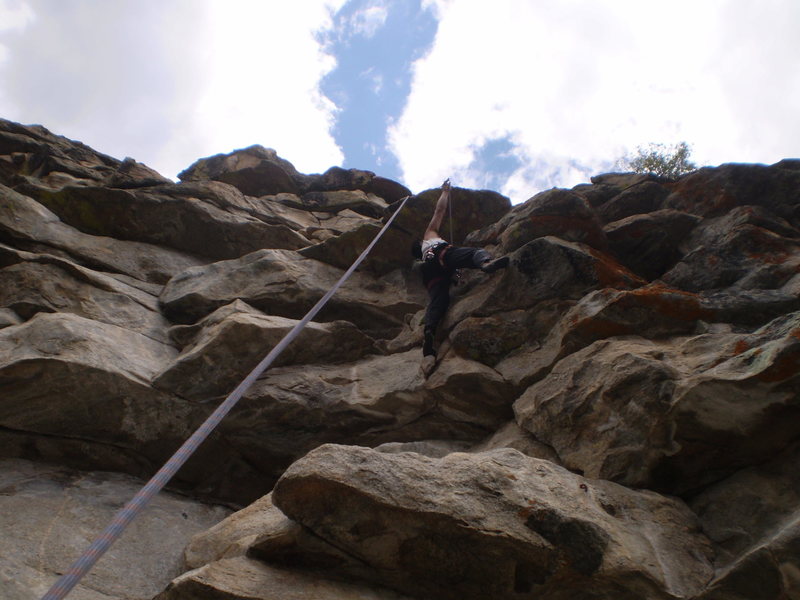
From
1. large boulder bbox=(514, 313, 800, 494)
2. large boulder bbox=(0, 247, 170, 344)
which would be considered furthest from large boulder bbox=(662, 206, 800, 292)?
large boulder bbox=(0, 247, 170, 344)

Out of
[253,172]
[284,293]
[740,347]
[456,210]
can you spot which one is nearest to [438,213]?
[456,210]

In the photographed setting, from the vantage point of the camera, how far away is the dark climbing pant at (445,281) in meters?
7.24

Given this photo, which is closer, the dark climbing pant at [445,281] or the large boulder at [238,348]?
the large boulder at [238,348]

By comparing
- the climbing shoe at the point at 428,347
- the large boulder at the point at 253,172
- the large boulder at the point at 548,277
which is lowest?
the climbing shoe at the point at 428,347

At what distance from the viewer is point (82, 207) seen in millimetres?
9617

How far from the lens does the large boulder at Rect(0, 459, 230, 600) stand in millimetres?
3900

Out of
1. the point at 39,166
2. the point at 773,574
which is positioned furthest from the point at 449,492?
the point at 39,166

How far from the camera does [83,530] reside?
4.61 meters

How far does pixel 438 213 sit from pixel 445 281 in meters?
2.03

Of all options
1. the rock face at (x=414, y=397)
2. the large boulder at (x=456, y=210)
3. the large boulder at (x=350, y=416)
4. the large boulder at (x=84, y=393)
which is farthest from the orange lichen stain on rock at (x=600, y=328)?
the large boulder at (x=456, y=210)

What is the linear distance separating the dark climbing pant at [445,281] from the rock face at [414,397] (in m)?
0.25

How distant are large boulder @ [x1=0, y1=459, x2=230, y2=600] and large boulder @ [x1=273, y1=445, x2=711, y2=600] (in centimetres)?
187

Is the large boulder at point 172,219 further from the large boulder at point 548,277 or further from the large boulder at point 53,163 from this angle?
the large boulder at point 548,277

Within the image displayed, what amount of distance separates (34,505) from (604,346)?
18.6ft
